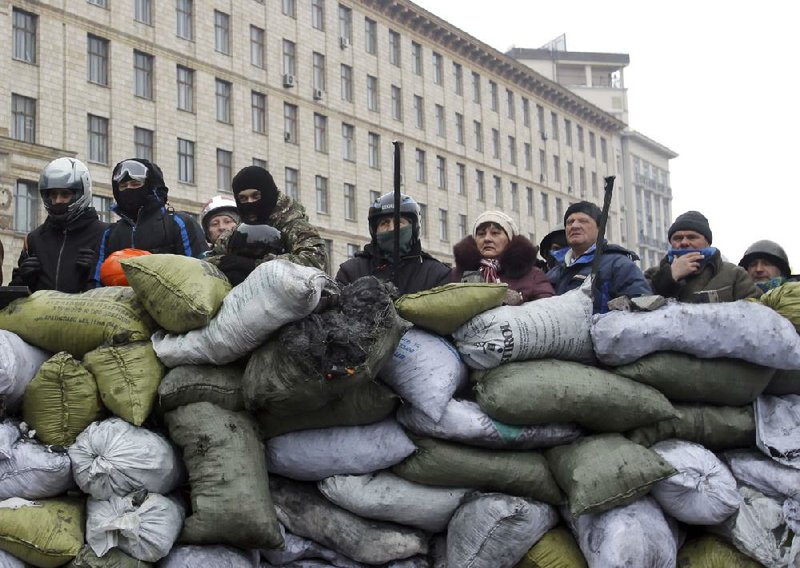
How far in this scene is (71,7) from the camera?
86.0 ft

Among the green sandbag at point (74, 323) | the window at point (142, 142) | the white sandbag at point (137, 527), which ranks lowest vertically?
the white sandbag at point (137, 527)

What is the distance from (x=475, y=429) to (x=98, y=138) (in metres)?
25.7

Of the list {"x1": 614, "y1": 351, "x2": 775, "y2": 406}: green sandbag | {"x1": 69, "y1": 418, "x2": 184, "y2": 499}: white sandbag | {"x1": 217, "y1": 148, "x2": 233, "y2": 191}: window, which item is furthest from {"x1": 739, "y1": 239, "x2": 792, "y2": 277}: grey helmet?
{"x1": 217, "y1": 148, "x2": 233, "y2": 191}: window

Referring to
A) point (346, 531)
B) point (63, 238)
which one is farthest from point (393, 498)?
point (63, 238)

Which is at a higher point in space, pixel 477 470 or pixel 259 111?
pixel 259 111

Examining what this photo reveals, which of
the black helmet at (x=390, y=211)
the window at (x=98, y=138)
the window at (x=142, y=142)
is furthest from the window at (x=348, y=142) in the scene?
the black helmet at (x=390, y=211)

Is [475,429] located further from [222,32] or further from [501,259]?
[222,32]

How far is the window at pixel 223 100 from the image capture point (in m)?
31.2

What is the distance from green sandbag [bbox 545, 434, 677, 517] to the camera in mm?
2961

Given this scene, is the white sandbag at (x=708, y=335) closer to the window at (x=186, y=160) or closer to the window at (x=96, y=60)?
the window at (x=96, y=60)

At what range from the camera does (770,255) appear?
5293mm

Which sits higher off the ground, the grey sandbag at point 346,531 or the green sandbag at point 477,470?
the green sandbag at point 477,470

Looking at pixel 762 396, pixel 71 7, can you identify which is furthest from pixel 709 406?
pixel 71 7

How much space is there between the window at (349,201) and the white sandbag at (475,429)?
32.6m
